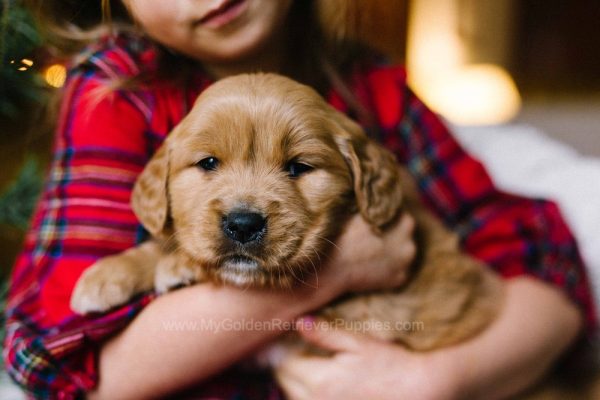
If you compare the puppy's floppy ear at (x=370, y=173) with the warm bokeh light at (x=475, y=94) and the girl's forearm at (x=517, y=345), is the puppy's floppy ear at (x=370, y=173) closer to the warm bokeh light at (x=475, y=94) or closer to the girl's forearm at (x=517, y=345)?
the warm bokeh light at (x=475, y=94)

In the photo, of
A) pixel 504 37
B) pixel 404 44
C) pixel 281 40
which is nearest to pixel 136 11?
pixel 281 40

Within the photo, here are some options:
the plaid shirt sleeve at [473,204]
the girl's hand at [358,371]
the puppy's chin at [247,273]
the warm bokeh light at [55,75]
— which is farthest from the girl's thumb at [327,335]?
the warm bokeh light at [55,75]

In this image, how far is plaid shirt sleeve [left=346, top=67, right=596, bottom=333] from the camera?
146cm

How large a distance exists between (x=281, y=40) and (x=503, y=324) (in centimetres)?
92

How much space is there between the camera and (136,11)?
854 millimetres

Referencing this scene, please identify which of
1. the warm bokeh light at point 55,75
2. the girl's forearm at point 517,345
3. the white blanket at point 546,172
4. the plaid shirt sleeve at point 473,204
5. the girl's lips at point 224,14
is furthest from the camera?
the white blanket at point 546,172

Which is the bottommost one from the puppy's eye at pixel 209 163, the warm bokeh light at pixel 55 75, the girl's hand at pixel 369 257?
the girl's hand at pixel 369 257

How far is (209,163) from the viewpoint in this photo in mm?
947

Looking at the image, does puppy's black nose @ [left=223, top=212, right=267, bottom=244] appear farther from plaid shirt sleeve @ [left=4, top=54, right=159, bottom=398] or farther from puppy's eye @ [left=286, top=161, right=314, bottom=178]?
plaid shirt sleeve @ [left=4, top=54, right=159, bottom=398]

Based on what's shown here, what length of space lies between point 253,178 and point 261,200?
46 mm

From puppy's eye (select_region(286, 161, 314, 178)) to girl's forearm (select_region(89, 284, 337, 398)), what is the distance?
26 cm

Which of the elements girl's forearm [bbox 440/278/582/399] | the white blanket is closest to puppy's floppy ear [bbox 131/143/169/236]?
girl's forearm [bbox 440/278/582/399]

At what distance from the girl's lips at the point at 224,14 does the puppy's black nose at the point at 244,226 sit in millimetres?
319

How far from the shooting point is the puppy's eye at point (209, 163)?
940mm
